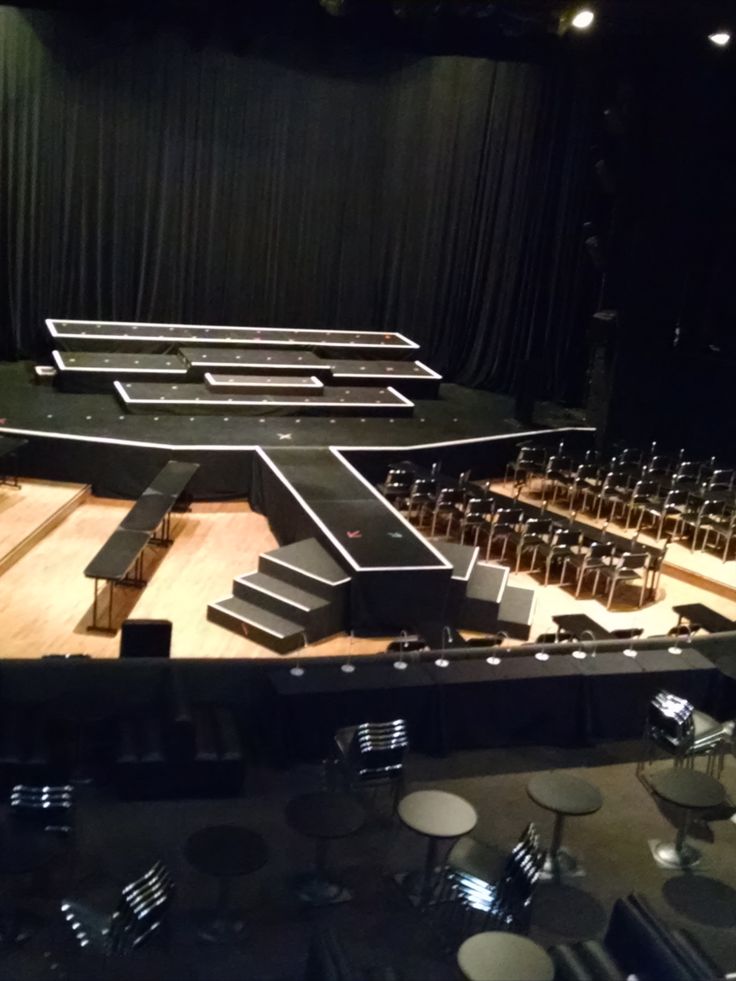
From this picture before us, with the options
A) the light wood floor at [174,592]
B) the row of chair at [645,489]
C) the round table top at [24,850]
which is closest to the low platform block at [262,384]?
the light wood floor at [174,592]

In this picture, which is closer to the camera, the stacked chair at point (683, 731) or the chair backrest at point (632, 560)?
the stacked chair at point (683, 731)

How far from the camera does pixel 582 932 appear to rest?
5.46 metres

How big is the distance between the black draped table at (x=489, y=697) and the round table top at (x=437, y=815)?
1.20m

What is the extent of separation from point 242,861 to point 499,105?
1423 centimetres

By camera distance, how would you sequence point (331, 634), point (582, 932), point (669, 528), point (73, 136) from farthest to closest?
point (73, 136), point (669, 528), point (331, 634), point (582, 932)

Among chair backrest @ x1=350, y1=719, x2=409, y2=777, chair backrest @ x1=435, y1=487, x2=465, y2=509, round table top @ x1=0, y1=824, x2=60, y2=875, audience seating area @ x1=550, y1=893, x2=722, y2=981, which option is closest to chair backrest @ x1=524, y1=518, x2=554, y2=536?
chair backrest @ x1=435, y1=487, x2=465, y2=509

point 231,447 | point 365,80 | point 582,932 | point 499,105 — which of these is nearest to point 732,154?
point 499,105

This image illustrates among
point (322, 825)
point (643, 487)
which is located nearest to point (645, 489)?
point (643, 487)

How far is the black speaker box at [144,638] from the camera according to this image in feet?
22.3

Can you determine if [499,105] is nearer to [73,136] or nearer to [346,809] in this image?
[73,136]

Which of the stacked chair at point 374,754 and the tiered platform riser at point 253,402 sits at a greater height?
the tiered platform riser at point 253,402

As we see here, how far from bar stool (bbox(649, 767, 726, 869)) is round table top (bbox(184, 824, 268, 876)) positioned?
7.68 ft

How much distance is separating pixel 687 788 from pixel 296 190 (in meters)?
13.7

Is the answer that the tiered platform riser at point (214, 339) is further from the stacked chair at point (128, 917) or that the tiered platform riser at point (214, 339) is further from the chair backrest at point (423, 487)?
the stacked chair at point (128, 917)
